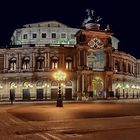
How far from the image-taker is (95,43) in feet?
269

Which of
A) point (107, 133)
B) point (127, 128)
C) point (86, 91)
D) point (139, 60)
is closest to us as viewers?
point (107, 133)

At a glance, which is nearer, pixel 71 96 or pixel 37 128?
pixel 37 128

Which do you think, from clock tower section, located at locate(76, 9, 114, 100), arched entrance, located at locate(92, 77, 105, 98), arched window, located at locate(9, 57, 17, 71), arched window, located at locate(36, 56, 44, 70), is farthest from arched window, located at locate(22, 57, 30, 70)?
arched entrance, located at locate(92, 77, 105, 98)

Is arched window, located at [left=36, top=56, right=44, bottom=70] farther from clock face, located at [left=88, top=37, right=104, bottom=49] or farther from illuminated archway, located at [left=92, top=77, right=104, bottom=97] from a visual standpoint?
illuminated archway, located at [left=92, top=77, right=104, bottom=97]

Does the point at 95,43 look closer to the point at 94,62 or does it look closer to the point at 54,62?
the point at 94,62

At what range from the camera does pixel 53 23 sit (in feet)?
308

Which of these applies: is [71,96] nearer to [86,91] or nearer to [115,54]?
[86,91]

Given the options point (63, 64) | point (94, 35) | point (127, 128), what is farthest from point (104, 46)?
point (127, 128)

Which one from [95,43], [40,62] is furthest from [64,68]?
[95,43]

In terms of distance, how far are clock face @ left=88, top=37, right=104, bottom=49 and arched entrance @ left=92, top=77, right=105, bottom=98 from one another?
7682mm

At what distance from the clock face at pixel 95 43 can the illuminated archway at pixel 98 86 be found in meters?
7.68

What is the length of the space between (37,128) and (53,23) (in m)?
74.9

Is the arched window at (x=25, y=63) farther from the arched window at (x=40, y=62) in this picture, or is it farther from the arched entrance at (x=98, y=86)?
the arched entrance at (x=98, y=86)

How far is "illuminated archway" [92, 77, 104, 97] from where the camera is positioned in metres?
81.8
